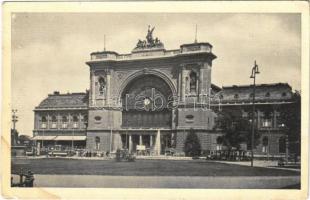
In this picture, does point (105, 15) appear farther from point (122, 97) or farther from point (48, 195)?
point (122, 97)

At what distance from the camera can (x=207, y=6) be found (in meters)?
11.4

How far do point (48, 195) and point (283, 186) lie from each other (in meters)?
5.48

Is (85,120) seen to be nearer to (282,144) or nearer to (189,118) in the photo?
(189,118)

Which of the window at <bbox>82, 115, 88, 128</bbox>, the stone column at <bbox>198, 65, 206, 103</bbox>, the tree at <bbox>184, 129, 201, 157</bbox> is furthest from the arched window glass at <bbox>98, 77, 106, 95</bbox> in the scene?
the stone column at <bbox>198, 65, 206, 103</bbox>

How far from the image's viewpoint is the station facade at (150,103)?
18.0 m

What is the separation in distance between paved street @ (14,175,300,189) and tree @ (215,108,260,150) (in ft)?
11.1

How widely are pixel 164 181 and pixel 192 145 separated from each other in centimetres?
627

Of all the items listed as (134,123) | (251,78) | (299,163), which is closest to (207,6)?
(251,78)

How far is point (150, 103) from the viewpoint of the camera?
1827cm

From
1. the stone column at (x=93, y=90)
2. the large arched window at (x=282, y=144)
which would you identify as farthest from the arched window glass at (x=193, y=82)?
the large arched window at (x=282, y=144)

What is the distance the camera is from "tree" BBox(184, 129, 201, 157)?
17.7 meters

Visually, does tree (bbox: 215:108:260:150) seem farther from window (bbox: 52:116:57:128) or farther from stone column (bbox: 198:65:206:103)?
window (bbox: 52:116:57:128)

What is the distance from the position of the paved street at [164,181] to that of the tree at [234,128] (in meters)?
3.39

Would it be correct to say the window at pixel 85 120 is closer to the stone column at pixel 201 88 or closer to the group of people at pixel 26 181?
the stone column at pixel 201 88
